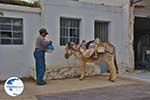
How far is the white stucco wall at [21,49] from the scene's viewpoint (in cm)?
1067

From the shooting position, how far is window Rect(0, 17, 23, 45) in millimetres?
10758

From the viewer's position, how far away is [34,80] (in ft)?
35.6

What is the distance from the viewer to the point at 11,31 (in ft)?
36.1

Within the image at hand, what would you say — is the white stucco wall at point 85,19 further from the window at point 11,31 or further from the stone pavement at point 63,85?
the stone pavement at point 63,85

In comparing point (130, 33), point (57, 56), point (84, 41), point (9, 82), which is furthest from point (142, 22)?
point (9, 82)

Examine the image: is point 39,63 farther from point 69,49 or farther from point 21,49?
point 69,49

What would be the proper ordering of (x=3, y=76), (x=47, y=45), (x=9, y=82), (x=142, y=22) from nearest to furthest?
(x=9, y=82)
(x=47, y=45)
(x=3, y=76)
(x=142, y=22)

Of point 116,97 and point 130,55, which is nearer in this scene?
point 116,97

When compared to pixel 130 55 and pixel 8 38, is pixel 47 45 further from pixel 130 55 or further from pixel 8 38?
pixel 130 55

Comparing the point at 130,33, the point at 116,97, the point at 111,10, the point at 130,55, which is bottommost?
the point at 116,97

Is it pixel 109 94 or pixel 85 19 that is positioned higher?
pixel 85 19

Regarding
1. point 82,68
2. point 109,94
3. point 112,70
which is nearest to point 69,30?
point 82,68

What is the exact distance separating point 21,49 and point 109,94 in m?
4.15

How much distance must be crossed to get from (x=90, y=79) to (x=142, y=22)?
241 inches
